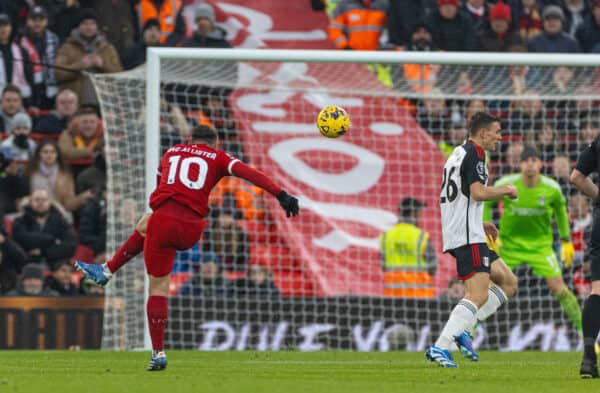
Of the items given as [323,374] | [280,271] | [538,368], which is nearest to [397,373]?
→ [323,374]

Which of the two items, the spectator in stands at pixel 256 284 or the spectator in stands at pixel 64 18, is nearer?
the spectator in stands at pixel 256 284

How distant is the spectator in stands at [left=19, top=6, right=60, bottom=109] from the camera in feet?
58.1

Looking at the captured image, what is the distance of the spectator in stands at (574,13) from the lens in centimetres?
1930

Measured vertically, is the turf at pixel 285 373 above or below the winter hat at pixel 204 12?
below

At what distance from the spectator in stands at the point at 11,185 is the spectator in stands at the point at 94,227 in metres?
0.85

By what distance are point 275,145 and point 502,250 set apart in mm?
3453

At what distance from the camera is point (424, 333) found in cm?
1522

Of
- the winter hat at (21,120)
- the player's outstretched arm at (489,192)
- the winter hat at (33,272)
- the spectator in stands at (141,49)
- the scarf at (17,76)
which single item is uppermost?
the spectator in stands at (141,49)

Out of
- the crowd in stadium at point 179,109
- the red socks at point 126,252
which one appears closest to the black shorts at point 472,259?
the red socks at point 126,252

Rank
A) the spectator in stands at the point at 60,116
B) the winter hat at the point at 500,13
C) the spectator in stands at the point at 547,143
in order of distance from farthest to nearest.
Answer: the winter hat at the point at 500,13, the spectator in stands at the point at 60,116, the spectator in stands at the point at 547,143

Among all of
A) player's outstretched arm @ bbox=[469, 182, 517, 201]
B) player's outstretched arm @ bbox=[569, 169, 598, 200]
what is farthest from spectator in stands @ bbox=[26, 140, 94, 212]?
player's outstretched arm @ bbox=[569, 169, 598, 200]

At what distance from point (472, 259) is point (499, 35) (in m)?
8.63

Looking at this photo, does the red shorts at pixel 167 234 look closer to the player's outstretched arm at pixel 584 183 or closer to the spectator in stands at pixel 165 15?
the player's outstretched arm at pixel 584 183

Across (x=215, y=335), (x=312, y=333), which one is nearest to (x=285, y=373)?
(x=312, y=333)
